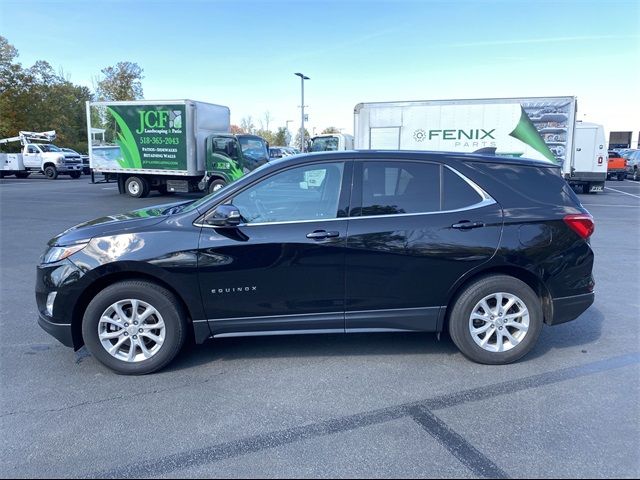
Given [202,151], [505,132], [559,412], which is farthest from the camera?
[202,151]

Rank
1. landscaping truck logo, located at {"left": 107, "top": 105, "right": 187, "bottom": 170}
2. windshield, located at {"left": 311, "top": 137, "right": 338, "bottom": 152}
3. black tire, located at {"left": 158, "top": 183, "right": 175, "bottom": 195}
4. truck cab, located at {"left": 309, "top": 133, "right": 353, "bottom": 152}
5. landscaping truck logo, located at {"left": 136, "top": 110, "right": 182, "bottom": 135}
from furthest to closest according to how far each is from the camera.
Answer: windshield, located at {"left": 311, "top": 137, "right": 338, "bottom": 152} < truck cab, located at {"left": 309, "top": 133, "right": 353, "bottom": 152} < black tire, located at {"left": 158, "top": 183, "right": 175, "bottom": 195} < landscaping truck logo, located at {"left": 107, "top": 105, "right": 187, "bottom": 170} < landscaping truck logo, located at {"left": 136, "top": 110, "right": 182, "bottom": 135}

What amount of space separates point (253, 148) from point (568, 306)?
47.2 feet

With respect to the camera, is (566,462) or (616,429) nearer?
(566,462)

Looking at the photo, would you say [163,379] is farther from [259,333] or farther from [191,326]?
[259,333]

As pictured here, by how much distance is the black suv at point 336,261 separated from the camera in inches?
142

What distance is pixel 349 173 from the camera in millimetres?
3838

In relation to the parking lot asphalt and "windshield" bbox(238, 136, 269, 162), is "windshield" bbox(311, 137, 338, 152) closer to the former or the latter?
"windshield" bbox(238, 136, 269, 162)

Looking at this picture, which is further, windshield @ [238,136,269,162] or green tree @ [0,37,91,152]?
green tree @ [0,37,91,152]

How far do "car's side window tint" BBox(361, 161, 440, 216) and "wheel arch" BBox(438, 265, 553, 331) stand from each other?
670mm

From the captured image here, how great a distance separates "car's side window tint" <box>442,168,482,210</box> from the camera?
3830 millimetres

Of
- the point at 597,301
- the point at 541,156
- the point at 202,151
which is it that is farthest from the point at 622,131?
the point at 597,301

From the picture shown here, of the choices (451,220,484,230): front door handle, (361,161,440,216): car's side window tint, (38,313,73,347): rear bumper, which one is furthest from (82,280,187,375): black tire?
(451,220,484,230): front door handle

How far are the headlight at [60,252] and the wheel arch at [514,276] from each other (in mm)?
3009

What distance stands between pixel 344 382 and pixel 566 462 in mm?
1547
